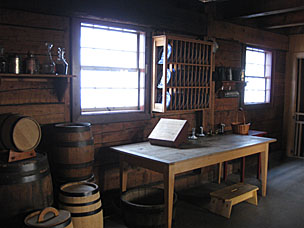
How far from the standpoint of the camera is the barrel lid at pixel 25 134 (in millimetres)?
2479

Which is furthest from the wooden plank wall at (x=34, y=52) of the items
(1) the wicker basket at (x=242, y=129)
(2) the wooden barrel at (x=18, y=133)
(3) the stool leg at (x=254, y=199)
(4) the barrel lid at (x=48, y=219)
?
(1) the wicker basket at (x=242, y=129)

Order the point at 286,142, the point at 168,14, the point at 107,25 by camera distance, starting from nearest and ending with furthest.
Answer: the point at 107,25 → the point at 168,14 → the point at 286,142

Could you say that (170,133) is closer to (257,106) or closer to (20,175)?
(20,175)

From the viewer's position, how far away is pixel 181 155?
10.7ft

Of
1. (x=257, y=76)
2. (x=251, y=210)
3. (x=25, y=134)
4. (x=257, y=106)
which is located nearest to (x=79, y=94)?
(x=25, y=134)

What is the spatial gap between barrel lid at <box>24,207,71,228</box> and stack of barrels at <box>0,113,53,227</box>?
87 mm

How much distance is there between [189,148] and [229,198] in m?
0.73

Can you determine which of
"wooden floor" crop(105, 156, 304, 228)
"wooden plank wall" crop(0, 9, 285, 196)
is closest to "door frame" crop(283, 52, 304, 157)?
"wooden floor" crop(105, 156, 304, 228)

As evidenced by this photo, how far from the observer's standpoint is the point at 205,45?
4340 mm

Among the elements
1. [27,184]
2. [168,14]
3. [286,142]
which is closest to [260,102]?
[286,142]

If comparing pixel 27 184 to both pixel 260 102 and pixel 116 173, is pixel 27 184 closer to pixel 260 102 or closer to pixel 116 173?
pixel 116 173

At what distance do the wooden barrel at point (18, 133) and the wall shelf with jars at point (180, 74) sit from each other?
1705mm

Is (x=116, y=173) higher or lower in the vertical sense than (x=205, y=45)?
lower

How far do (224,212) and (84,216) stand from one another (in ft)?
5.65
